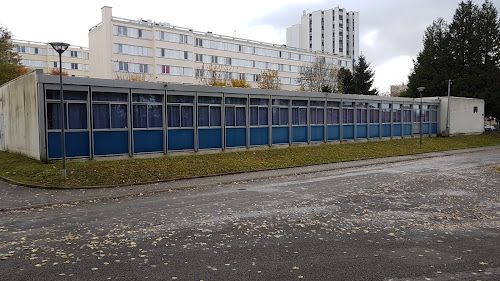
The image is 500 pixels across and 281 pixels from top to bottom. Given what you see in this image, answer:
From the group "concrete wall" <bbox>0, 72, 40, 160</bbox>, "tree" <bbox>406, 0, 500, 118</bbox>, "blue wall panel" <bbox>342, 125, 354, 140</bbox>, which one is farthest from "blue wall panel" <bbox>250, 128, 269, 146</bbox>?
"tree" <bbox>406, 0, 500, 118</bbox>

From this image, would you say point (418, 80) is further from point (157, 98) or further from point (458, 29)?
point (157, 98)

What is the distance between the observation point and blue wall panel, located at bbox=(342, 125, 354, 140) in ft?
111

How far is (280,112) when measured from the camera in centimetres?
2855

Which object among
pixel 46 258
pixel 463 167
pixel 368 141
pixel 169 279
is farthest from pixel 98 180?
pixel 368 141

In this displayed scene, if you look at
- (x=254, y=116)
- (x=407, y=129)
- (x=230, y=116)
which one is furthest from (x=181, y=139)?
(x=407, y=129)

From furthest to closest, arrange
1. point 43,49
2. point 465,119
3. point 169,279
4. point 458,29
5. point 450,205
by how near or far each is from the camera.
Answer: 1. point 43,49
2. point 458,29
3. point 465,119
4. point 450,205
5. point 169,279

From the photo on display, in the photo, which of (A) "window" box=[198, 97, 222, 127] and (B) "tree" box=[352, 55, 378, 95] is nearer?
(A) "window" box=[198, 97, 222, 127]

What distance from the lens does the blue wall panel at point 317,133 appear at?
30969 millimetres

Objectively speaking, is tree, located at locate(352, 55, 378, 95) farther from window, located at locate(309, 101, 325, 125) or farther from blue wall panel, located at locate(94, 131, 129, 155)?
blue wall panel, located at locate(94, 131, 129, 155)

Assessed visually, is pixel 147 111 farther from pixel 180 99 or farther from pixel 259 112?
pixel 259 112

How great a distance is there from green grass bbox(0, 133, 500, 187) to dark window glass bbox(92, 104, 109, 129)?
2.18 meters

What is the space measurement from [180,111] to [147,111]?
2.05 meters

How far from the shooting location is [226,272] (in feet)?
18.8

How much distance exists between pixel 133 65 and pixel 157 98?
4359 cm
